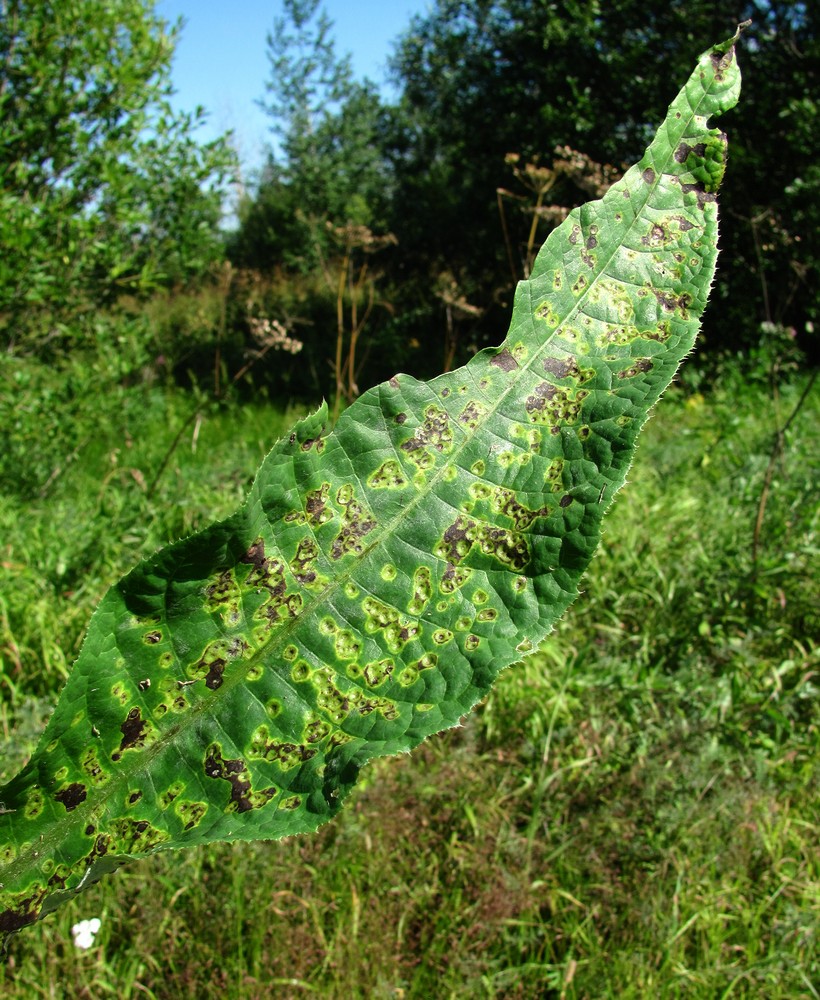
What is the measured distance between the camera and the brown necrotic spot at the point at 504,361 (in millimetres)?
589

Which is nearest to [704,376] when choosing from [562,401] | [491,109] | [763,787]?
[491,109]

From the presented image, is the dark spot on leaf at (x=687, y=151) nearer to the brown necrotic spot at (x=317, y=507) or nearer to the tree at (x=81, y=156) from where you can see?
the brown necrotic spot at (x=317, y=507)

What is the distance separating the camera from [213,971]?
196 centimetres

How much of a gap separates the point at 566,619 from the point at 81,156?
3.60 m

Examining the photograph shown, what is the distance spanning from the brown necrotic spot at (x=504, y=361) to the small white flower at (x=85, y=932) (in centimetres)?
192

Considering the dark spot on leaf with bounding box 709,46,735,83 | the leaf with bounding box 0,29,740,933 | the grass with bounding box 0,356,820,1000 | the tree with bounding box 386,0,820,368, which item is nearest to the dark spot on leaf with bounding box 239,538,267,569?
the leaf with bounding box 0,29,740,933

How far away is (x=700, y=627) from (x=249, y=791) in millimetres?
2901

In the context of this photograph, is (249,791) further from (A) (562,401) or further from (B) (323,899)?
(B) (323,899)

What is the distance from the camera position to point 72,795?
0.53 m

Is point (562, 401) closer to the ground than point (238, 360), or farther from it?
closer to the ground

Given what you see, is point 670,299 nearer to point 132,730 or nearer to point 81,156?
point 132,730

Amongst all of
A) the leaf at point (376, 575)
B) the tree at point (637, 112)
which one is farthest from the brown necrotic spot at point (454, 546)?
the tree at point (637, 112)

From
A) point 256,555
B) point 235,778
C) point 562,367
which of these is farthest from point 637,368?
point 235,778

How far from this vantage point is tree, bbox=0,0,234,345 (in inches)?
156
